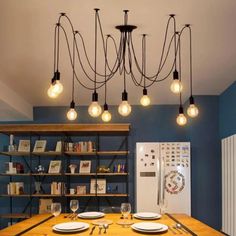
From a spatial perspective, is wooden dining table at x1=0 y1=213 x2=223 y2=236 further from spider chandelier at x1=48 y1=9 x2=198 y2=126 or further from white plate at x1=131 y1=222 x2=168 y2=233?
spider chandelier at x1=48 y1=9 x2=198 y2=126

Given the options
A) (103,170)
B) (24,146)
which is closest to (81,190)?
(103,170)

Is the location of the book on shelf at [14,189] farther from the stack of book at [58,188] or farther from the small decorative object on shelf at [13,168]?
the stack of book at [58,188]

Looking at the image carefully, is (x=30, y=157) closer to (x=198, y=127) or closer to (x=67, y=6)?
(x=198, y=127)

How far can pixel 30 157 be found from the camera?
6.85 metres

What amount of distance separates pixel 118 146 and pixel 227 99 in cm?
213

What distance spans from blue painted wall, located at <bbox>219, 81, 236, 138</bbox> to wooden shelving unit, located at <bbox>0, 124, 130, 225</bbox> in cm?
154

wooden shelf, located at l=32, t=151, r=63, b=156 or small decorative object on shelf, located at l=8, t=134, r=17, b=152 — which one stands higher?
small decorative object on shelf, located at l=8, t=134, r=17, b=152

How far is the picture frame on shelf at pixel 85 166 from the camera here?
22.4 feet

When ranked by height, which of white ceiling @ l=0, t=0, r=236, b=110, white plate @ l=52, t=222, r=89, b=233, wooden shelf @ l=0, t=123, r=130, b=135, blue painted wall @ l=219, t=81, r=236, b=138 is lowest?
white plate @ l=52, t=222, r=89, b=233

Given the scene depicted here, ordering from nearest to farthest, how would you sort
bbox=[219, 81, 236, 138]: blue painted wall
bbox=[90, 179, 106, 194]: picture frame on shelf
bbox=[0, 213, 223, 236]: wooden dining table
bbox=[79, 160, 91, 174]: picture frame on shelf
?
bbox=[0, 213, 223, 236]: wooden dining table, bbox=[219, 81, 236, 138]: blue painted wall, bbox=[90, 179, 106, 194]: picture frame on shelf, bbox=[79, 160, 91, 174]: picture frame on shelf

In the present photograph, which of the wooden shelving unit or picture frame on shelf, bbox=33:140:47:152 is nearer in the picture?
the wooden shelving unit

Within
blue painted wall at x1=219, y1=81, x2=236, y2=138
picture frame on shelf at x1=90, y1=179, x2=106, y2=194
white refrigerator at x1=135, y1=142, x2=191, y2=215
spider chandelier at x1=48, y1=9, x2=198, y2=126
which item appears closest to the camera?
spider chandelier at x1=48, y1=9, x2=198, y2=126

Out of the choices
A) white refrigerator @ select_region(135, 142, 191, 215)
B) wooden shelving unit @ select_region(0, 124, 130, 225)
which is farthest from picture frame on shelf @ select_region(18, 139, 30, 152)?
white refrigerator @ select_region(135, 142, 191, 215)

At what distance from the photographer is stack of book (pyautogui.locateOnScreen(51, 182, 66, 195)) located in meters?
6.66
